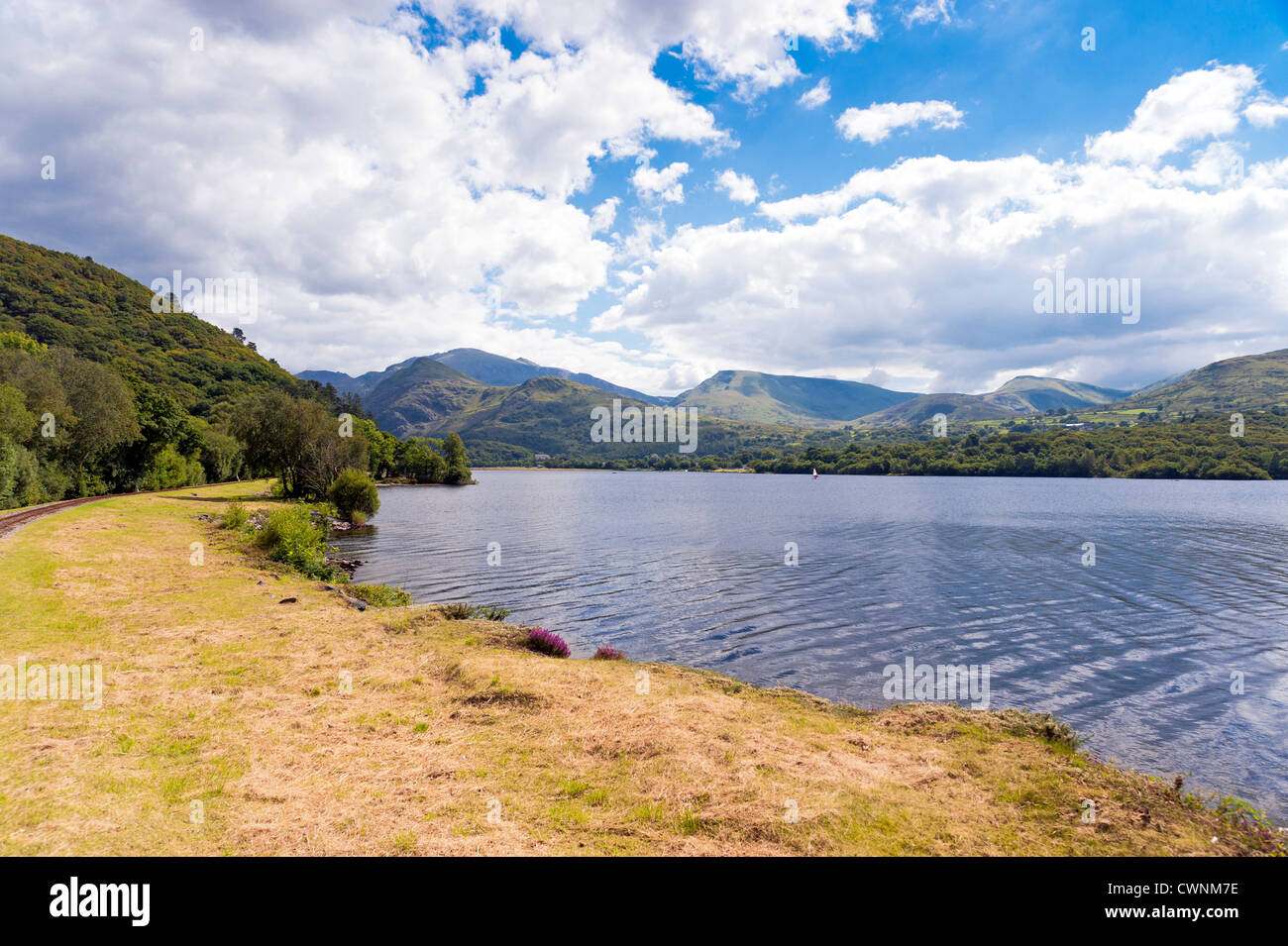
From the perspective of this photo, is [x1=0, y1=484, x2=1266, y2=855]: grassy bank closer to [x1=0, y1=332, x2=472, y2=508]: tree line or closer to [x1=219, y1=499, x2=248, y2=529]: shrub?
[x1=219, y1=499, x2=248, y2=529]: shrub

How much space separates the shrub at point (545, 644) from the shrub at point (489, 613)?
621 centimetres

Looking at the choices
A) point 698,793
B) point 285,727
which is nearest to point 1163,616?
point 698,793

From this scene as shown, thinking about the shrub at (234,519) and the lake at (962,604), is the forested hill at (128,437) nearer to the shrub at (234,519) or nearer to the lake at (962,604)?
the shrub at (234,519)

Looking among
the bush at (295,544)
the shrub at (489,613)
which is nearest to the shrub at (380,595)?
the shrub at (489,613)

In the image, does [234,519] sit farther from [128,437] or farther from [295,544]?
[128,437]

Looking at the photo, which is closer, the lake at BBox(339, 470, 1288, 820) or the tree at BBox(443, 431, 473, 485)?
the lake at BBox(339, 470, 1288, 820)

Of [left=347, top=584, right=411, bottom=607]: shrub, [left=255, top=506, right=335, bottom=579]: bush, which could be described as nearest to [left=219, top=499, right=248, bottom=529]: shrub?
[left=255, top=506, right=335, bottom=579]: bush

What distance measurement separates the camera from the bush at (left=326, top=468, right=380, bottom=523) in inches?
2985

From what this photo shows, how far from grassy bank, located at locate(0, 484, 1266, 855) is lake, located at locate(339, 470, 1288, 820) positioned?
17.3ft

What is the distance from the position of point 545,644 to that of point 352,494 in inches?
2514

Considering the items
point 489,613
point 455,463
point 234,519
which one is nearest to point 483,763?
point 489,613

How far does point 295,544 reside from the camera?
133ft

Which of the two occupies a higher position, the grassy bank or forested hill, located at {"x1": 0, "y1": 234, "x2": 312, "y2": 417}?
forested hill, located at {"x1": 0, "y1": 234, "x2": 312, "y2": 417}
